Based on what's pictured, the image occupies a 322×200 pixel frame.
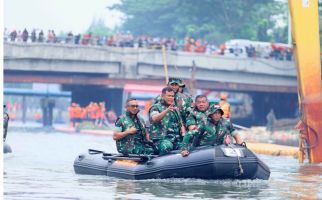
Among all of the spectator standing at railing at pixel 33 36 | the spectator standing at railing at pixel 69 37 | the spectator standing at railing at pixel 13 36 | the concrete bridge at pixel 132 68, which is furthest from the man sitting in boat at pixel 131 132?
the spectator standing at railing at pixel 69 37

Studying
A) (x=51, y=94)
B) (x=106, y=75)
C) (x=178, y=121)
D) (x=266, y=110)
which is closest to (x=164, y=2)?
(x=51, y=94)

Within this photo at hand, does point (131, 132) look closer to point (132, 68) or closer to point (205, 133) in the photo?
point (205, 133)

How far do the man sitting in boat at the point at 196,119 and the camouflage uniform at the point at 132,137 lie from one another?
1071 millimetres

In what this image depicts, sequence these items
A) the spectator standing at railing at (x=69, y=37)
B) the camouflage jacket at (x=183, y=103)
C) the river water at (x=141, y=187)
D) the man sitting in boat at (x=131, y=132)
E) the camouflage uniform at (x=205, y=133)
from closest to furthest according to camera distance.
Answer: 1. the river water at (x=141, y=187)
2. the camouflage uniform at (x=205, y=133)
3. the man sitting in boat at (x=131, y=132)
4. the camouflage jacket at (x=183, y=103)
5. the spectator standing at railing at (x=69, y=37)

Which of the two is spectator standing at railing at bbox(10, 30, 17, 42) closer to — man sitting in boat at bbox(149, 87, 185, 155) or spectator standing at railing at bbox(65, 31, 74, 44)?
spectator standing at railing at bbox(65, 31, 74, 44)

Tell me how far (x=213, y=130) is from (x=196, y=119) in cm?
47

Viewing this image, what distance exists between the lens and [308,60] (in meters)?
32.8

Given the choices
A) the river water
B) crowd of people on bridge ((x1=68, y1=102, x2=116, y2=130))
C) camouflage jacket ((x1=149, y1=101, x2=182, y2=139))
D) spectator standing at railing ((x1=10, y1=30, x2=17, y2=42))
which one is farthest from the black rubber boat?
crowd of people on bridge ((x1=68, y1=102, x2=116, y2=130))

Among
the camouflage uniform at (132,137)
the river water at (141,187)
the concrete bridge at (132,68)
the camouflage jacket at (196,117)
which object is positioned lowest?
the river water at (141,187)

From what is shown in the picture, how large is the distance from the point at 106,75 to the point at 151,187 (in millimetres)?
54930

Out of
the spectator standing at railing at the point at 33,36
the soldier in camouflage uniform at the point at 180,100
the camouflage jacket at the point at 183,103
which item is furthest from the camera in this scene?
the spectator standing at railing at the point at 33,36

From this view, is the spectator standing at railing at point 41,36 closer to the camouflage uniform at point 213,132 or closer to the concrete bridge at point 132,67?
the concrete bridge at point 132,67

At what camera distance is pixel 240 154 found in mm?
22922

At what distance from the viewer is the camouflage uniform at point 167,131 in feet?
78.3
